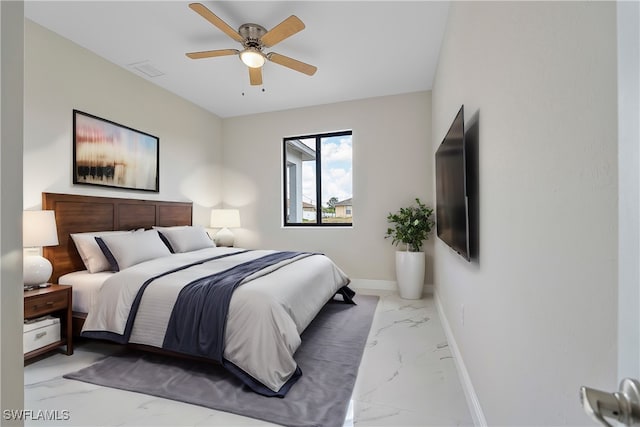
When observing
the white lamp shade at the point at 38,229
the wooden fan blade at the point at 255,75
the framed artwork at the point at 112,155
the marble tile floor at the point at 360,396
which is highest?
the wooden fan blade at the point at 255,75

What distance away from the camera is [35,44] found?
254 centimetres

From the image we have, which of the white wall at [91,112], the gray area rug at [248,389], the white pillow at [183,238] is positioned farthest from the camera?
the white pillow at [183,238]

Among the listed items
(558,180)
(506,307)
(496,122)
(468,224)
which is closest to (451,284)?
Result: (468,224)

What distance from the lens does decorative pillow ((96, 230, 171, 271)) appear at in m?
2.66

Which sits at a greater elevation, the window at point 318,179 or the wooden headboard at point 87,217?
the window at point 318,179

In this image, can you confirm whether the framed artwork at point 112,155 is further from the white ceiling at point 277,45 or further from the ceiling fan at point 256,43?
the ceiling fan at point 256,43

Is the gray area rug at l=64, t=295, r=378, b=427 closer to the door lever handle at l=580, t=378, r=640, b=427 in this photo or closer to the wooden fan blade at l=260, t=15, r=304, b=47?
the door lever handle at l=580, t=378, r=640, b=427

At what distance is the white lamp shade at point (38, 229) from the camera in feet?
7.22

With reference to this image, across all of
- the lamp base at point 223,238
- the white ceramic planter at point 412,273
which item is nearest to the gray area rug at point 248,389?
the white ceramic planter at point 412,273

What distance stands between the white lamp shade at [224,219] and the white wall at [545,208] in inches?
150

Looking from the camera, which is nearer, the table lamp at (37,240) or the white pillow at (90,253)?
the table lamp at (37,240)

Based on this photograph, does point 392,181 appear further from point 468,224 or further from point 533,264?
point 533,264

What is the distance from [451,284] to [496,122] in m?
1.59

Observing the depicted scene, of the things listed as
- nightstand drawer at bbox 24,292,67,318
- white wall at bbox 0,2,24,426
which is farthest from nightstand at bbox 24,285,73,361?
white wall at bbox 0,2,24,426
